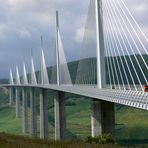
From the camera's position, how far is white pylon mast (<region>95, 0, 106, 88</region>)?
3309cm

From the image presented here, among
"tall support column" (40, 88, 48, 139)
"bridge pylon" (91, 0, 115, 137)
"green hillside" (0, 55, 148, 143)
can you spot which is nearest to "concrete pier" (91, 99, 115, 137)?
"bridge pylon" (91, 0, 115, 137)

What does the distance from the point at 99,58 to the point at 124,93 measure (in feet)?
35.3

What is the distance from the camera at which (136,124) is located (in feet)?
406

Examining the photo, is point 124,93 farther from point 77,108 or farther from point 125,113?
point 77,108

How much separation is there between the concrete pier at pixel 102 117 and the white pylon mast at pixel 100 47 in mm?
4105

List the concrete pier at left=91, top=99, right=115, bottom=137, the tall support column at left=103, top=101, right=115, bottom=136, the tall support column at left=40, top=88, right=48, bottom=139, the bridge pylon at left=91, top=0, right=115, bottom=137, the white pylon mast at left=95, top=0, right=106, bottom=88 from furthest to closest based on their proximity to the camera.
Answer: the tall support column at left=40, top=88, right=48, bottom=139, the concrete pier at left=91, top=99, right=115, bottom=137, the tall support column at left=103, top=101, right=115, bottom=136, the bridge pylon at left=91, top=0, right=115, bottom=137, the white pylon mast at left=95, top=0, right=106, bottom=88

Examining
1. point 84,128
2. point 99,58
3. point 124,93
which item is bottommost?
point 84,128

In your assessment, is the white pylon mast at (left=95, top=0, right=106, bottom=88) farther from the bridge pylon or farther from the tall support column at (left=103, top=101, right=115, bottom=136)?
the tall support column at (left=103, top=101, right=115, bottom=136)

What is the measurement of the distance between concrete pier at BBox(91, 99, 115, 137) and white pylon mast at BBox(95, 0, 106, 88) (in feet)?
13.5

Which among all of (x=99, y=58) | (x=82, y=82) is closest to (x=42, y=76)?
(x=82, y=82)

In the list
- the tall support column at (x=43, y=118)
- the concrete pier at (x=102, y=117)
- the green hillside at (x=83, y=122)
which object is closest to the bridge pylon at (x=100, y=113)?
the concrete pier at (x=102, y=117)

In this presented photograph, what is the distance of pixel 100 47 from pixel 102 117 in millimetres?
6193

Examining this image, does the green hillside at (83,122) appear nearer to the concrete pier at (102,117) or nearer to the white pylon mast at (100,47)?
the concrete pier at (102,117)

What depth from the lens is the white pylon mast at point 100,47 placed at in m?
33.1
